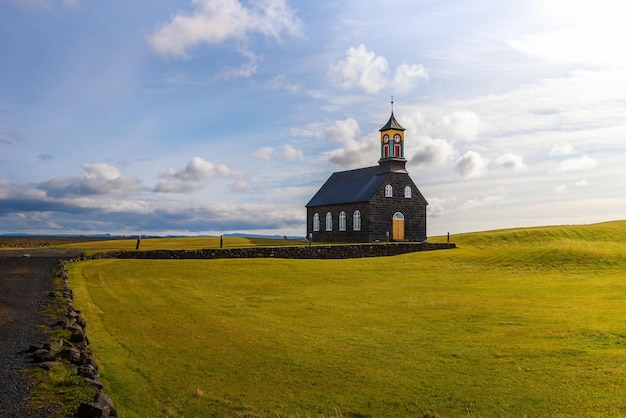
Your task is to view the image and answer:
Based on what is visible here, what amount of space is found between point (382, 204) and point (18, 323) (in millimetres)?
47778

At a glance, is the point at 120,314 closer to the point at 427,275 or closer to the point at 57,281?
the point at 57,281

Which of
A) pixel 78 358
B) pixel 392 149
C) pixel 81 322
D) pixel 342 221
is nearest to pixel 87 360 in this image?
pixel 78 358

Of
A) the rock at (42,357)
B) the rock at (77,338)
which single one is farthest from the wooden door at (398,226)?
the rock at (42,357)

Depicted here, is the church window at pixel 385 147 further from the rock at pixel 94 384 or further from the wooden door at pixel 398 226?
the rock at pixel 94 384

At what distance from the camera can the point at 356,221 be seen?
60688 mm

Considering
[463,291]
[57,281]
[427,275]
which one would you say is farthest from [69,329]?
[427,275]

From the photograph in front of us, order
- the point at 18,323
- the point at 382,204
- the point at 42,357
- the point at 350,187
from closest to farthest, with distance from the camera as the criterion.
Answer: the point at 42,357
the point at 18,323
the point at 382,204
the point at 350,187

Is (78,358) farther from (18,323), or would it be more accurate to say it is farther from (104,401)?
(18,323)

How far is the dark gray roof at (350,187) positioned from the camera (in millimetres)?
60991

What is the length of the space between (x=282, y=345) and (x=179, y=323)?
4.48 meters

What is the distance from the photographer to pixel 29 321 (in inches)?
587

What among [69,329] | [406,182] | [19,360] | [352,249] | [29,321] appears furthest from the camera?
[406,182]

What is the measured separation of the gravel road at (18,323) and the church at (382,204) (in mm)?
34513

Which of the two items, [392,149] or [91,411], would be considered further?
[392,149]
